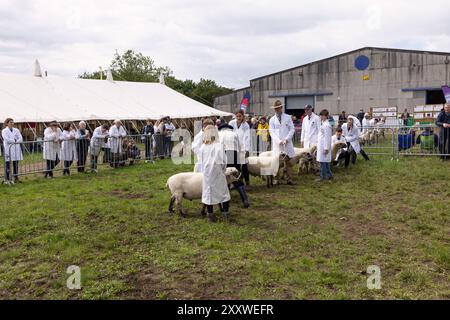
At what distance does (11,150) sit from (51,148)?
1.22 meters

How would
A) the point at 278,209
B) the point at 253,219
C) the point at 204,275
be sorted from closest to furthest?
the point at 204,275 < the point at 253,219 < the point at 278,209

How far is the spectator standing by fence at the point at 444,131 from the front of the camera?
1352cm


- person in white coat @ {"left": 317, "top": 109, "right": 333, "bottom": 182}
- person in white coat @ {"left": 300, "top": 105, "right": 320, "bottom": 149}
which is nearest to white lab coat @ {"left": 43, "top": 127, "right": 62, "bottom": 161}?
person in white coat @ {"left": 300, "top": 105, "right": 320, "bottom": 149}

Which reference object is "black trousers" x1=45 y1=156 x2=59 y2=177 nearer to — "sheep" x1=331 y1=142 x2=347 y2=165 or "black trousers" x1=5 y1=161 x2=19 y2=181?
"black trousers" x1=5 y1=161 x2=19 y2=181

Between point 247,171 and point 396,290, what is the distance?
20.0 ft

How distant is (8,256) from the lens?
226 inches

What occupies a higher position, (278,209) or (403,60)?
(403,60)

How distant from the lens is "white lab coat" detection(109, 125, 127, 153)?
1456 cm

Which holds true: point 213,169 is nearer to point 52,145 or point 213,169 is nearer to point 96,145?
point 52,145

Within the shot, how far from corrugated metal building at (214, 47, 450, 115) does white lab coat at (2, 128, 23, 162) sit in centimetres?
2964

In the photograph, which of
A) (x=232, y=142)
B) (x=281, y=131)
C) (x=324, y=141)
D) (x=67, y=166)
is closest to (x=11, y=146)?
(x=67, y=166)

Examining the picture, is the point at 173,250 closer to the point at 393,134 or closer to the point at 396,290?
the point at 396,290

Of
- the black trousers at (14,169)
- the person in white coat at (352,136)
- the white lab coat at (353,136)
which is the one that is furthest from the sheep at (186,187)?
the white lab coat at (353,136)
